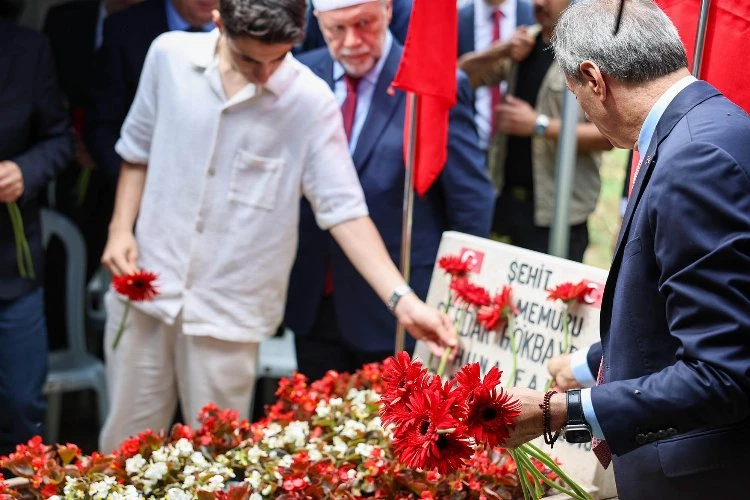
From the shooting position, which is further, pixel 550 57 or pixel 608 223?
pixel 608 223

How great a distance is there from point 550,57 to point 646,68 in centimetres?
252

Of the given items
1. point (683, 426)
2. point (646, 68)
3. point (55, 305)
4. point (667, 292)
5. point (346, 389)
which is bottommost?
point (55, 305)

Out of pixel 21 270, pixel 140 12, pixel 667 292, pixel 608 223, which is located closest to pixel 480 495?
pixel 667 292

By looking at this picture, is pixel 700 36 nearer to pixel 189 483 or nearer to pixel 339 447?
pixel 339 447

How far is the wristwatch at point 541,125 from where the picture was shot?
14.2 ft

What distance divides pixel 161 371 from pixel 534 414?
5.70 feet

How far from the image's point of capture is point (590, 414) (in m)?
1.82

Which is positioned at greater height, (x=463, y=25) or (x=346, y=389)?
(x=463, y=25)

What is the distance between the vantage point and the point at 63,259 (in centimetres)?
476

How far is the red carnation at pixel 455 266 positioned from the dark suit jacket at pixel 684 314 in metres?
1.08

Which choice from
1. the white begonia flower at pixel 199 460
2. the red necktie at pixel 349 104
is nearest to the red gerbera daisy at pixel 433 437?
the white begonia flower at pixel 199 460

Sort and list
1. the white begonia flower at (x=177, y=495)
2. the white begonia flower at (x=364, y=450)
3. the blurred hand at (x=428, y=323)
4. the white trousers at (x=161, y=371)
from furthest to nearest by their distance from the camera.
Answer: the white trousers at (x=161, y=371) → the blurred hand at (x=428, y=323) → the white begonia flower at (x=364, y=450) → the white begonia flower at (x=177, y=495)

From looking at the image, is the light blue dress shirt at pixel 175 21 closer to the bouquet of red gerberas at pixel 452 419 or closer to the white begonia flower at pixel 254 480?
the white begonia flower at pixel 254 480

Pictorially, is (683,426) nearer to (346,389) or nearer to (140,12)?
(346,389)
